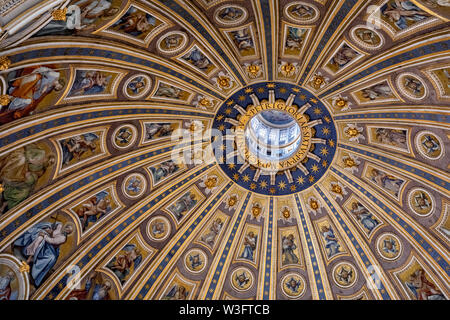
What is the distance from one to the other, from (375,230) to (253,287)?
6.84 meters

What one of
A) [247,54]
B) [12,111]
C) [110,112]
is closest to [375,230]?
[247,54]

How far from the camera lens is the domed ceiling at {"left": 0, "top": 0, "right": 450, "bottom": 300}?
13734 millimetres

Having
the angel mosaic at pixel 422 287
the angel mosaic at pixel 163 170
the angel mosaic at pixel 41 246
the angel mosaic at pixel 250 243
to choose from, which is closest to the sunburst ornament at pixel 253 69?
the angel mosaic at pixel 163 170

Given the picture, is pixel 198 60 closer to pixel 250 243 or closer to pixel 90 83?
pixel 90 83

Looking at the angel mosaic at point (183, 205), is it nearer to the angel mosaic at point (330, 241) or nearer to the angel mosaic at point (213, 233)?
the angel mosaic at point (213, 233)

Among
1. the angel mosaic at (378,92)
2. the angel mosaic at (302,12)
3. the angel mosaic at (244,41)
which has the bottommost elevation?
the angel mosaic at (378,92)

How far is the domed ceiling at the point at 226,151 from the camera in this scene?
13.7 meters

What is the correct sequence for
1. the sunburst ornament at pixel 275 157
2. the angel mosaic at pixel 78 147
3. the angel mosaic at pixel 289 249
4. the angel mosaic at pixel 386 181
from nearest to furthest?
the angel mosaic at pixel 78 147 → the angel mosaic at pixel 386 181 → the sunburst ornament at pixel 275 157 → the angel mosaic at pixel 289 249

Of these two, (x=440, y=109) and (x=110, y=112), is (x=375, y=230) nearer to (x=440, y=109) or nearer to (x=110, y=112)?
(x=440, y=109)

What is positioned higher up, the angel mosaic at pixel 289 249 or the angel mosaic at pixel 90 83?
the angel mosaic at pixel 90 83

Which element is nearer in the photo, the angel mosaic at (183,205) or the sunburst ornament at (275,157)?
the sunburst ornament at (275,157)

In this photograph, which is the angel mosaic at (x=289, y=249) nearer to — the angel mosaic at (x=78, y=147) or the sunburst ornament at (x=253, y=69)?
the sunburst ornament at (x=253, y=69)

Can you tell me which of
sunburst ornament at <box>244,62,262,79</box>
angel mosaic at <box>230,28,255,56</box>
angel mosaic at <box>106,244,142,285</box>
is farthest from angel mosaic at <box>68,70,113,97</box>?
angel mosaic at <box>106,244,142,285</box>

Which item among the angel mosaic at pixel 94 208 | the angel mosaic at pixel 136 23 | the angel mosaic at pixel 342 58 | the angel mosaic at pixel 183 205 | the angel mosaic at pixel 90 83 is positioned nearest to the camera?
the angel mosaic at pixel 136 23
